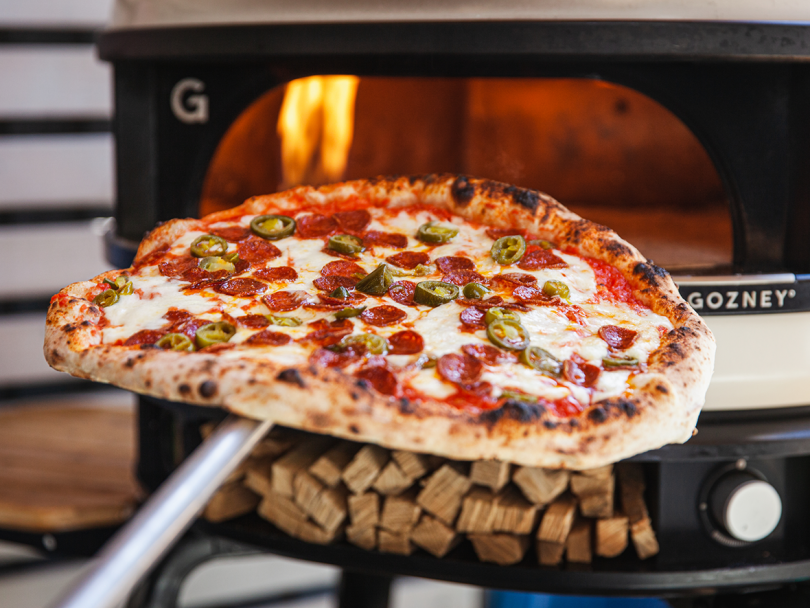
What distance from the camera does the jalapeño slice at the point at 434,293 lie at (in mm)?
1066

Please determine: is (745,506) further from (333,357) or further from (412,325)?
(333,357)

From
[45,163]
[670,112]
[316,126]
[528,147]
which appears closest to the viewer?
[670,112]

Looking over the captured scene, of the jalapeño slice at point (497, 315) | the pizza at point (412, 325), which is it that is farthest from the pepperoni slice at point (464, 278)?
the jalapeño slice at point (497, 315)

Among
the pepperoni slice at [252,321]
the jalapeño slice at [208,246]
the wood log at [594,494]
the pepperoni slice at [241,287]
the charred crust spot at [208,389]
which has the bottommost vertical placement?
the wood log at [594,494]

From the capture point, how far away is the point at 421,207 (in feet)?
4.38

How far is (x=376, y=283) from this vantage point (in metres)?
1.07

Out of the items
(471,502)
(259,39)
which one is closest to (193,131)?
(259,39)

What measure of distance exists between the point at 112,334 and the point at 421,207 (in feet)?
1.84

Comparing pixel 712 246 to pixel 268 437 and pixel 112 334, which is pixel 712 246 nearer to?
pixel 268 437

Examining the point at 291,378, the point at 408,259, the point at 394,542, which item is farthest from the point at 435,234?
the point at 394,542

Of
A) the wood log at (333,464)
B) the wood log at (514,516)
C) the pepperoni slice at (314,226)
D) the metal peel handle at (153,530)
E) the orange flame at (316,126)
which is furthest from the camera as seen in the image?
the orange flame at (316,126)

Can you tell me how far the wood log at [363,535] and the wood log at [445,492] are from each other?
0.35 feet

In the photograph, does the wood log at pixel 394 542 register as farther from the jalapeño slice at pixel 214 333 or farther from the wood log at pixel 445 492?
the jalapeño slice at pixel 214 333

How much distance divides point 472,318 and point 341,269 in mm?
221
